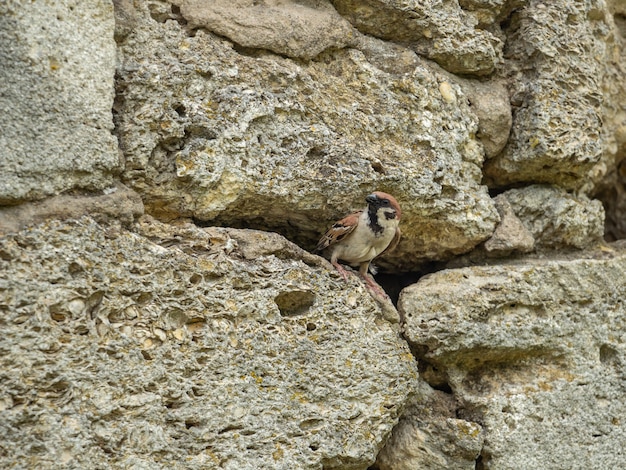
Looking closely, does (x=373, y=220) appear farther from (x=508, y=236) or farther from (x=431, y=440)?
(x=431, y=440)

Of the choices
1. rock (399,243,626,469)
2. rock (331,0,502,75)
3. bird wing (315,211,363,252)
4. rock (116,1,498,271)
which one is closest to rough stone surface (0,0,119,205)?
rock (116,1,498,271)

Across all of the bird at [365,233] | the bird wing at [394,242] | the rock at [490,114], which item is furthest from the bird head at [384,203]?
the rock at [490,114]

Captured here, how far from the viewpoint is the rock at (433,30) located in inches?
120

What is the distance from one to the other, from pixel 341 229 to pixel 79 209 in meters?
1.01

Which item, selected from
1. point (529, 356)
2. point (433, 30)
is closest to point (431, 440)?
point (529, 356)

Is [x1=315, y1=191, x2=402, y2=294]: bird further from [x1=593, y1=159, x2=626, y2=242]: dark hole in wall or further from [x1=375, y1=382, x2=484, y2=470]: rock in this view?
[x1=593, y1=159, x2=626, y2=242]: dark hole in wall

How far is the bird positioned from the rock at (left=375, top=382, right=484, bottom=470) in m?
0.50

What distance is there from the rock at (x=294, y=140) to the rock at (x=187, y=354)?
177 millimetres

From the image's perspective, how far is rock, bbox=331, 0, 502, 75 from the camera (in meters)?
3.04

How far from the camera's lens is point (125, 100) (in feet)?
8.08

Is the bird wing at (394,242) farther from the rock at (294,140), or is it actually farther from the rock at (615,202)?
the rock at (615,202)

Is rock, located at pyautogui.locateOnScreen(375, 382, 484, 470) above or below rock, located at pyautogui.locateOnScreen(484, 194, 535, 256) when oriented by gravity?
Answer: below

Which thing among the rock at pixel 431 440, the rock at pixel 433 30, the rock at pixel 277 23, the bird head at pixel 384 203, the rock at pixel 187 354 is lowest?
the rock at pixel 431 440

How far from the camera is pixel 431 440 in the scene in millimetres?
2807
